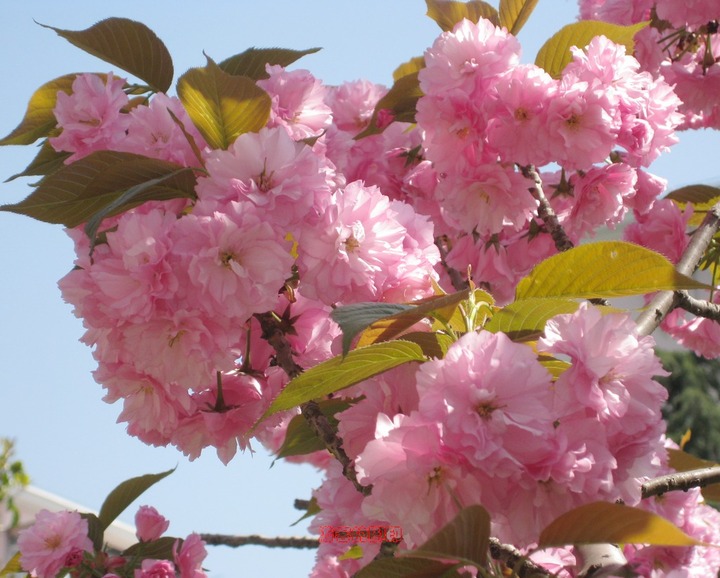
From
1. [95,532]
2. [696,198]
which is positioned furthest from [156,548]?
[696,198]

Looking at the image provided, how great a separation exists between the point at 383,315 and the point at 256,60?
795 mm

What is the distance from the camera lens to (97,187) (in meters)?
1.24

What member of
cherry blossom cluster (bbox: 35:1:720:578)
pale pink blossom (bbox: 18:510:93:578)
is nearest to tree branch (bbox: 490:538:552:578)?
cherry blossom cluster (bbox: 35:1:720:578)

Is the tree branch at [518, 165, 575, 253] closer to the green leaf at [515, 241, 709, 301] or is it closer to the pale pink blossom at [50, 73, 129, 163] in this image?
the green leaf at [515, 241, 709, 301]

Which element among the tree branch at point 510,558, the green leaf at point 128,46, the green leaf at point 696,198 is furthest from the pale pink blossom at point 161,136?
the green leaf at point 696,198

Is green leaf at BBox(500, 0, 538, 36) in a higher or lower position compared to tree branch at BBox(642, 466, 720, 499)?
higher

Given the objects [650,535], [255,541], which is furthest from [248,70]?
[255,541]

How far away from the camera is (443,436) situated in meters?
0.79

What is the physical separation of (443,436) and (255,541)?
1592mm

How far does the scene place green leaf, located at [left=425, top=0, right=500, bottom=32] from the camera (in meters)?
1.69

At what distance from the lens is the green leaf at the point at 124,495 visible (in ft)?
5.99

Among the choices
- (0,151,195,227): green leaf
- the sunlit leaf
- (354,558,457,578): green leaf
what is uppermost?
(0,151,195,227): green leaf

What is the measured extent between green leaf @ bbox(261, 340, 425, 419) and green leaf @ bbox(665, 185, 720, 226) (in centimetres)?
127
